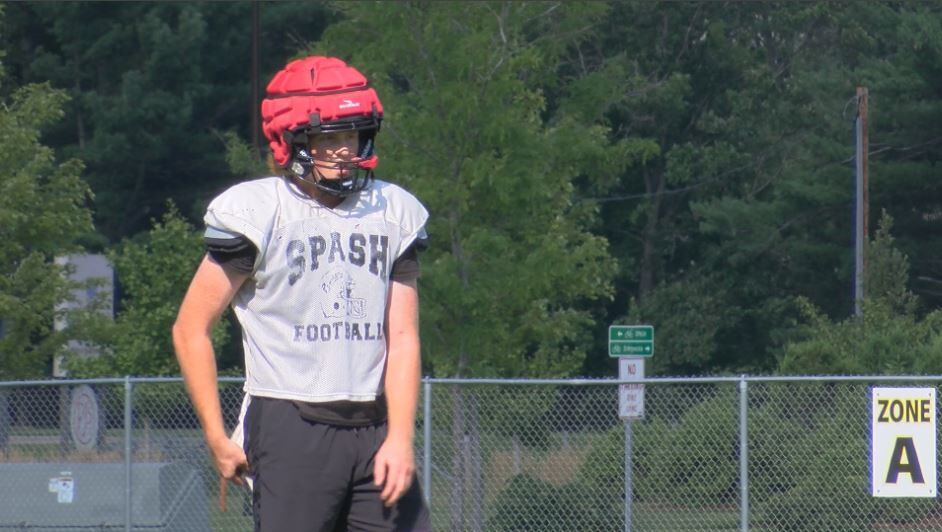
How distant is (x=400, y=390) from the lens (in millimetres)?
3391

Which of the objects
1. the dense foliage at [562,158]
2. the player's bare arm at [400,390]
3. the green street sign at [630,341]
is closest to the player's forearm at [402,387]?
the player's bare arm at [400,390]

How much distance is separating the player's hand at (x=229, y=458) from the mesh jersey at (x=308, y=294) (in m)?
0.15

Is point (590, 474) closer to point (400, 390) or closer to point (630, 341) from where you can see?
point (630, 341)

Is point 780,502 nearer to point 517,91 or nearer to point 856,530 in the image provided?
point 856,530

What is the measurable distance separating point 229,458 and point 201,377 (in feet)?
0.65

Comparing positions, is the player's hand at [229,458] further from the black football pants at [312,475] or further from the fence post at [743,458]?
the fence post at [743,458]

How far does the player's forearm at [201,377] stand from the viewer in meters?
3.30

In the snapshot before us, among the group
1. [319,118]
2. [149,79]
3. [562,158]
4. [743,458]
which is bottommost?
[743,458]

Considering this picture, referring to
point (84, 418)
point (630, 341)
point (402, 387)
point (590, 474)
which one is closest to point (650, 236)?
point (630, 341)

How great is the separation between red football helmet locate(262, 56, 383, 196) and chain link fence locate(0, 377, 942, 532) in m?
7.36

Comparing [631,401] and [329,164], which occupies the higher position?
[329,164]

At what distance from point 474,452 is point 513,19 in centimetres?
689

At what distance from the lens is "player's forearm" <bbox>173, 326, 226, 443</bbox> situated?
10.8 ft

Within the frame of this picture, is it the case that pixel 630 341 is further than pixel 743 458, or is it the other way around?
pixel 630 341
